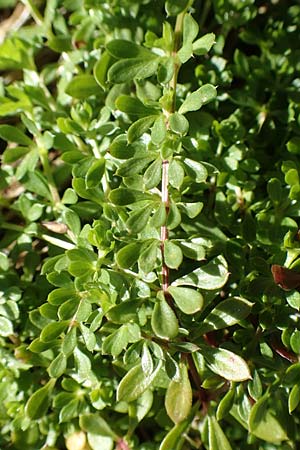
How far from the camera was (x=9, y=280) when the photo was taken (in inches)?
58.2

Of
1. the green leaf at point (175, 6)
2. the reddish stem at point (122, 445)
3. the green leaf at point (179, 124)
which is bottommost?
the reddish stem at point (122, 445)

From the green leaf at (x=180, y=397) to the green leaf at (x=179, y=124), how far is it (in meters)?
0.45

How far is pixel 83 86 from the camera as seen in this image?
151cm

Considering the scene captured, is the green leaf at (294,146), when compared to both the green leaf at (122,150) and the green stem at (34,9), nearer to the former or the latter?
the green leaf at (122,150)

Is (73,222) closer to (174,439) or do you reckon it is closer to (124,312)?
(124,312)

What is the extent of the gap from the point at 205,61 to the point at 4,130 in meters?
0.52

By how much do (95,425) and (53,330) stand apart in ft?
0.95

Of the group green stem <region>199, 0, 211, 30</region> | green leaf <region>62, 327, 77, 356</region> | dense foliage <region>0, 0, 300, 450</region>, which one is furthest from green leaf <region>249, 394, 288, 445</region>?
green stem <region>199, 0, 211, 30</region>

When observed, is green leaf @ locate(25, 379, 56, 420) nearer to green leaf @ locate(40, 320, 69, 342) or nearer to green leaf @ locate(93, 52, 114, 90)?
green leaf @ locate(40, 320, 69, 342)

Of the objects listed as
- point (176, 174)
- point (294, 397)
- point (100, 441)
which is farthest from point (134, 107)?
point (100, 441)

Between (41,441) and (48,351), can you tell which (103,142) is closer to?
(48,351)

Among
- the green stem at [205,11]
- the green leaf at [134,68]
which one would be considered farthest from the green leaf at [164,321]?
the green stem at [205,11]

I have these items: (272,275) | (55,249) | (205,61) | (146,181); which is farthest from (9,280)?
(205,61)

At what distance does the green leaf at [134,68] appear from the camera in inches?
48.9
